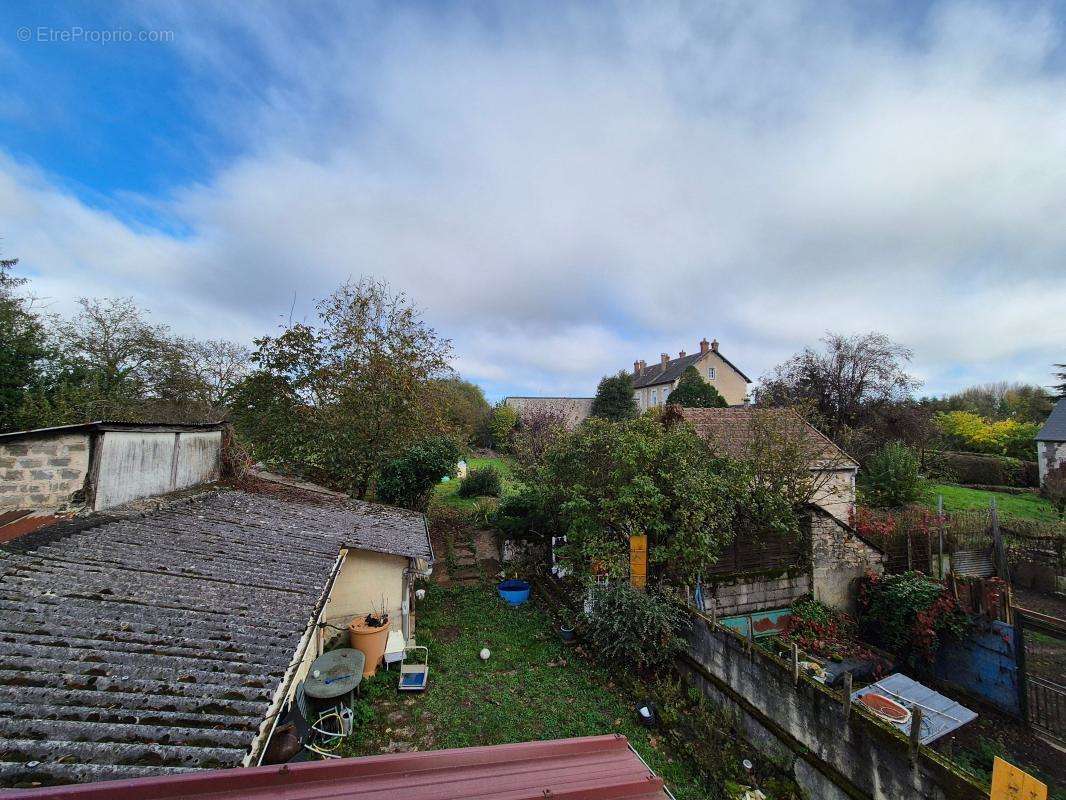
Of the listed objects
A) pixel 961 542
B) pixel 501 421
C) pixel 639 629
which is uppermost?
pixel 501 421

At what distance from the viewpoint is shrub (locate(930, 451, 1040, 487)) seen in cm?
2355

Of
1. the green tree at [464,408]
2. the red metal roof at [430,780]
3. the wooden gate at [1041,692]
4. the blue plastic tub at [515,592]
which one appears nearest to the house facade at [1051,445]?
the wooden gate at [1041,692]

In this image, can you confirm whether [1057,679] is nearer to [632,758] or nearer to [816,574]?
[816,574]

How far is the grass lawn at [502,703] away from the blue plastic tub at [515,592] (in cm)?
142

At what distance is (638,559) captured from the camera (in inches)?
318

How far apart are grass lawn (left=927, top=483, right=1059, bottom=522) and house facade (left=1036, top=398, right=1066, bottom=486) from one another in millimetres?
1807

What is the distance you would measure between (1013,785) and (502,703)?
5.85 metres

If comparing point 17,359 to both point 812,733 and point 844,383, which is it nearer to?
point 812,733

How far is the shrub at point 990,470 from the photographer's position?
2355 centimetres

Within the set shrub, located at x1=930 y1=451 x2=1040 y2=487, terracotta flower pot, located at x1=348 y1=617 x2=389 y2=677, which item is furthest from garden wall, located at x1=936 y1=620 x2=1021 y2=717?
shrub, located at x1=930 y1=451 x2=1040 y2=487

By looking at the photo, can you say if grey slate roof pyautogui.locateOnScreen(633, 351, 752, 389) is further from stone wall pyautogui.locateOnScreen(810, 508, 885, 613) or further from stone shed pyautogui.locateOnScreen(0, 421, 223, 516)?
stone shed pyautogui.locateOnScreen(0, 421, 223, 516)

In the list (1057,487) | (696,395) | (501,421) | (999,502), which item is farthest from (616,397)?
(1057,487)

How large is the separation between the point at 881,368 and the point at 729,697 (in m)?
23.3

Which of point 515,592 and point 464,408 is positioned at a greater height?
point 464,408
